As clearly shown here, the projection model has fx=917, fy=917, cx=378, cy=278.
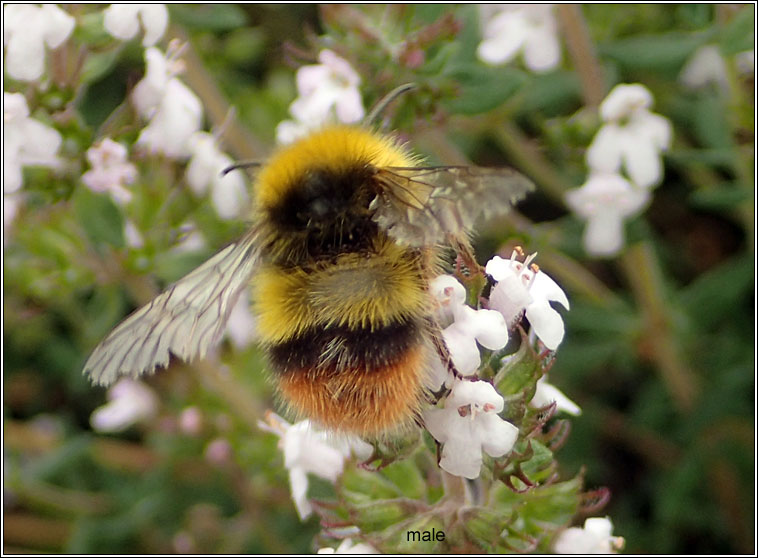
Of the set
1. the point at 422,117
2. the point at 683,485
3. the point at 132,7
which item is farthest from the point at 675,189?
the point at 132,7

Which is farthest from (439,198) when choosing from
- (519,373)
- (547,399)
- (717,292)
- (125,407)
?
(125,407)

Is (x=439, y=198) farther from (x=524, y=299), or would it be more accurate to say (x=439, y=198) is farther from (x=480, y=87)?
(x=480, y=87)

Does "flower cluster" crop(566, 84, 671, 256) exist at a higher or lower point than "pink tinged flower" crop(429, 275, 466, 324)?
higher

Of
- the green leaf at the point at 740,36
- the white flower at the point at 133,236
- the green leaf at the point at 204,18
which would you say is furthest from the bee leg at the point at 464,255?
the green leaf at the point at 204,18

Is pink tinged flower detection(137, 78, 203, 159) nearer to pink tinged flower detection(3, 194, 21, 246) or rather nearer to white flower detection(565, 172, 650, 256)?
pink tinged flower detection(3, 194, 21, 246)

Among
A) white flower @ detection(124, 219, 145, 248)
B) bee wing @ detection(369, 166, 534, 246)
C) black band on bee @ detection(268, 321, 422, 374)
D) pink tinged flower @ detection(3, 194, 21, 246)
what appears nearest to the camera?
bee wing @ detection(369, 166, 534, 246)

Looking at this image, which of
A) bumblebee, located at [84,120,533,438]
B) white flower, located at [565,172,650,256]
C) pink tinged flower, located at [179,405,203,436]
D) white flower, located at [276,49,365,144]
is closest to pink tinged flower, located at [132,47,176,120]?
white flower, located at [276,49,365,144]
